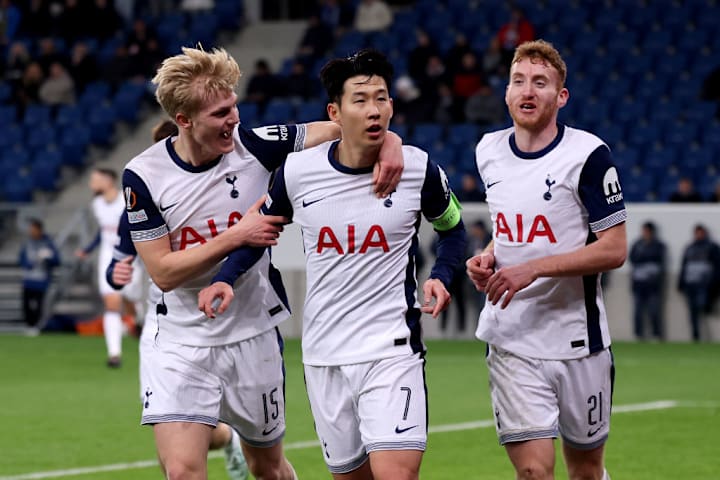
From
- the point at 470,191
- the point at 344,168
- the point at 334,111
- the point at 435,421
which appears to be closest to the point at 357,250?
the point at 344,168

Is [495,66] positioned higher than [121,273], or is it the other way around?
[495,66]

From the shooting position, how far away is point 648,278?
2020 centimetres

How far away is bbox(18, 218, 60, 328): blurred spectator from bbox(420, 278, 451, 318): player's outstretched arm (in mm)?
18192

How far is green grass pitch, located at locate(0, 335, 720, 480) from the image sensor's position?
31.3ft

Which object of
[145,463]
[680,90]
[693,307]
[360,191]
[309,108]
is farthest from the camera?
[309,108]

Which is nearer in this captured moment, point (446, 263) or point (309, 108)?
point (446, 263)

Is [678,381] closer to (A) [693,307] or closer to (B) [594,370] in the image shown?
(A) [693,307]

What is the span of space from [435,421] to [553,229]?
5.83 m

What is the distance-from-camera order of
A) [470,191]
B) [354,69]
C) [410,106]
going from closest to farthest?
1. [354,69]
2. [470,191]
3. [410,106]

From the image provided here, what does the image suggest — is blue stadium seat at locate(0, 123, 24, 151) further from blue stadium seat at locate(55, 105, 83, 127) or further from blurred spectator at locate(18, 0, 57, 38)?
blurred spectator at locate(18, 0, 57, 38)

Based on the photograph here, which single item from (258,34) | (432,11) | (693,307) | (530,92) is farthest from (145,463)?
(258,34)

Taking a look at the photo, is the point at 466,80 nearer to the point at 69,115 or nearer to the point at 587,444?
the point at 69,115

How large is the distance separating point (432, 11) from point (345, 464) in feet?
71.2

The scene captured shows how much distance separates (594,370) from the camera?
654 centimetres
